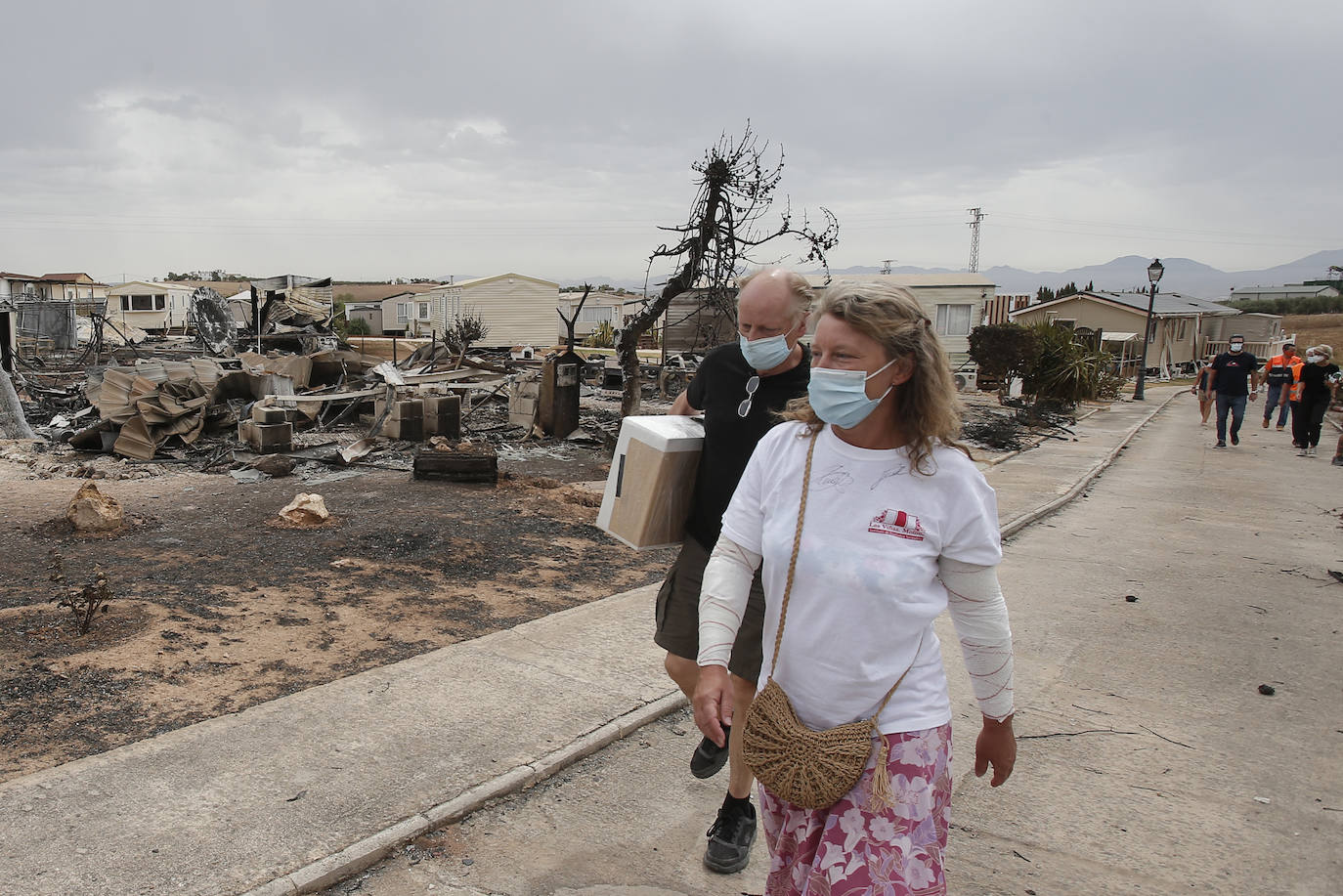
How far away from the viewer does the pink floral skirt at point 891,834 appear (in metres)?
1.78

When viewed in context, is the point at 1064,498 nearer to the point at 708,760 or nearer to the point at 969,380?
the point at 708,760

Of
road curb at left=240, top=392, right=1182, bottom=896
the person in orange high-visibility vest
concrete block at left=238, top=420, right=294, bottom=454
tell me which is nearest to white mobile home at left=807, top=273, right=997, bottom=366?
the person in orange high-visibility vest

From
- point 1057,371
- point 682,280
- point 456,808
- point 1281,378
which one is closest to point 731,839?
point 456,808

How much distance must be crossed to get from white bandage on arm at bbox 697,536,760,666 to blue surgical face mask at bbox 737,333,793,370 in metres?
0.77

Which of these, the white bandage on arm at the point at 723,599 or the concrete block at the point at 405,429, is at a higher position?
the white bandage on arm at the point at 723,599

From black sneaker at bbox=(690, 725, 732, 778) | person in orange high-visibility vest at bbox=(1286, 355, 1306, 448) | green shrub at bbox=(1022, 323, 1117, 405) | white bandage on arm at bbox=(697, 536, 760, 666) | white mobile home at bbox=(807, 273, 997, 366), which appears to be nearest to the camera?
white bandage on arm at bbox=(697, 536, 760, 666)

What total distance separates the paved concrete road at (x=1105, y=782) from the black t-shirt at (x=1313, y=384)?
988 centimetres

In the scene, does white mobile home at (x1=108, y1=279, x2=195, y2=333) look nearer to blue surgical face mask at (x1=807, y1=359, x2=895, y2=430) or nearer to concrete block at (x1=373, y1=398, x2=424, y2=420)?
concrete block at (x1=373, y1=398, x2=424, y2=420)

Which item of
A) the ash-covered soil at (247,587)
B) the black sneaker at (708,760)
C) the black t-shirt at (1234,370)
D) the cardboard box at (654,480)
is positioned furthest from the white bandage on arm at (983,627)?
the black t-shirt at (1234,370)

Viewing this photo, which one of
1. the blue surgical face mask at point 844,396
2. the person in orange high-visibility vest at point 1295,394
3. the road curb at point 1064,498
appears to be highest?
the blue surgical face mask at point 844,396

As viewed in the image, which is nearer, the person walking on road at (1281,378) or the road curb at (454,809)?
the road curb at (454,809)

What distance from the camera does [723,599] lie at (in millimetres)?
2059

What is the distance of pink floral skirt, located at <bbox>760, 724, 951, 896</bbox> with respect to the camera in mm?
1777

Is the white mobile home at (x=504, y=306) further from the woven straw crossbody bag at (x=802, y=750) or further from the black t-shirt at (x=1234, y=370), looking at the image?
the woven straw crossbody bag at (x=802, y=750)
